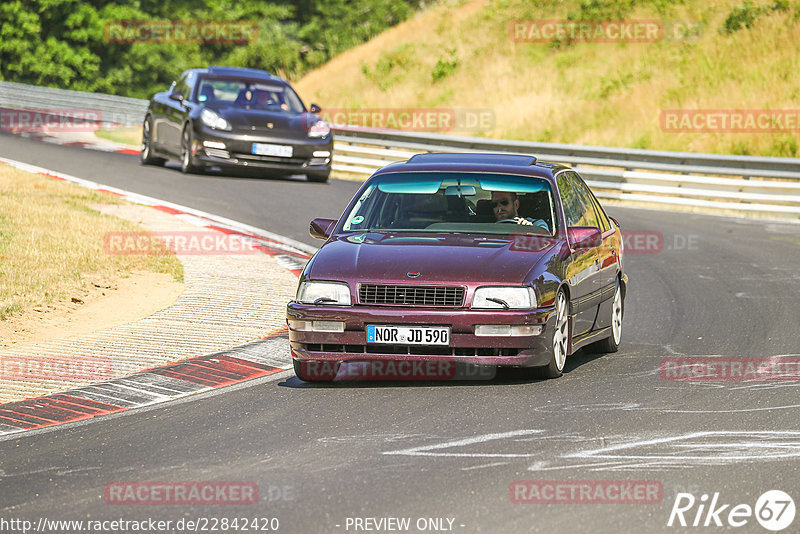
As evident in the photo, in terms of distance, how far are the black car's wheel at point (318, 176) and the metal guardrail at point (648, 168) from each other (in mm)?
2793

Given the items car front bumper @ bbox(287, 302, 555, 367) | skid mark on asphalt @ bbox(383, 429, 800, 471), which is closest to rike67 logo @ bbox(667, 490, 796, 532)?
skid mark on asphalt @ bbox(383, 429, 800, 471)

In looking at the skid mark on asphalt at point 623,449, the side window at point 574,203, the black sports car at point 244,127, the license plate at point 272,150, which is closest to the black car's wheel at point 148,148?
the black sports car at point 244,127

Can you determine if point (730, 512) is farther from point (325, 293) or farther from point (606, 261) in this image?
point (606, 261)

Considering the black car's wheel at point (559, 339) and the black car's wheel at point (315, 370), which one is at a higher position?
the black car's wheel at point (559, 339)

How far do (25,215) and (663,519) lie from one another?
1225cm

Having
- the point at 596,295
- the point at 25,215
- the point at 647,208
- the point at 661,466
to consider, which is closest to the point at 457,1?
the point at 647,208

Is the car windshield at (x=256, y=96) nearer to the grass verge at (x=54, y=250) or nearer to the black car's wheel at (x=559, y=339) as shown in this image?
the grass verge at (x=54, y=250)

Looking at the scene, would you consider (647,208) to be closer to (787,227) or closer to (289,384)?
(787,227)

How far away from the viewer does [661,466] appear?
6.38 metres

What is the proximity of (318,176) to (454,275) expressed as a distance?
14509 millimetres

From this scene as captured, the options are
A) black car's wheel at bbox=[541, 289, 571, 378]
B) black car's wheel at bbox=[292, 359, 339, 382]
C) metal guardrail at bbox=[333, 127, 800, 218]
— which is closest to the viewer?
black car's wheel at bbox=[541, 289, 571, 378]

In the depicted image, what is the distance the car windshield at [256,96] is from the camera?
22316 mm

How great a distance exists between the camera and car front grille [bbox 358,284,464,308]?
8375mm

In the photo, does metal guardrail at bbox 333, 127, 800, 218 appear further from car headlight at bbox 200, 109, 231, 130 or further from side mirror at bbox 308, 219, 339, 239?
side mirror at bbox 308, 219, 339, 239
